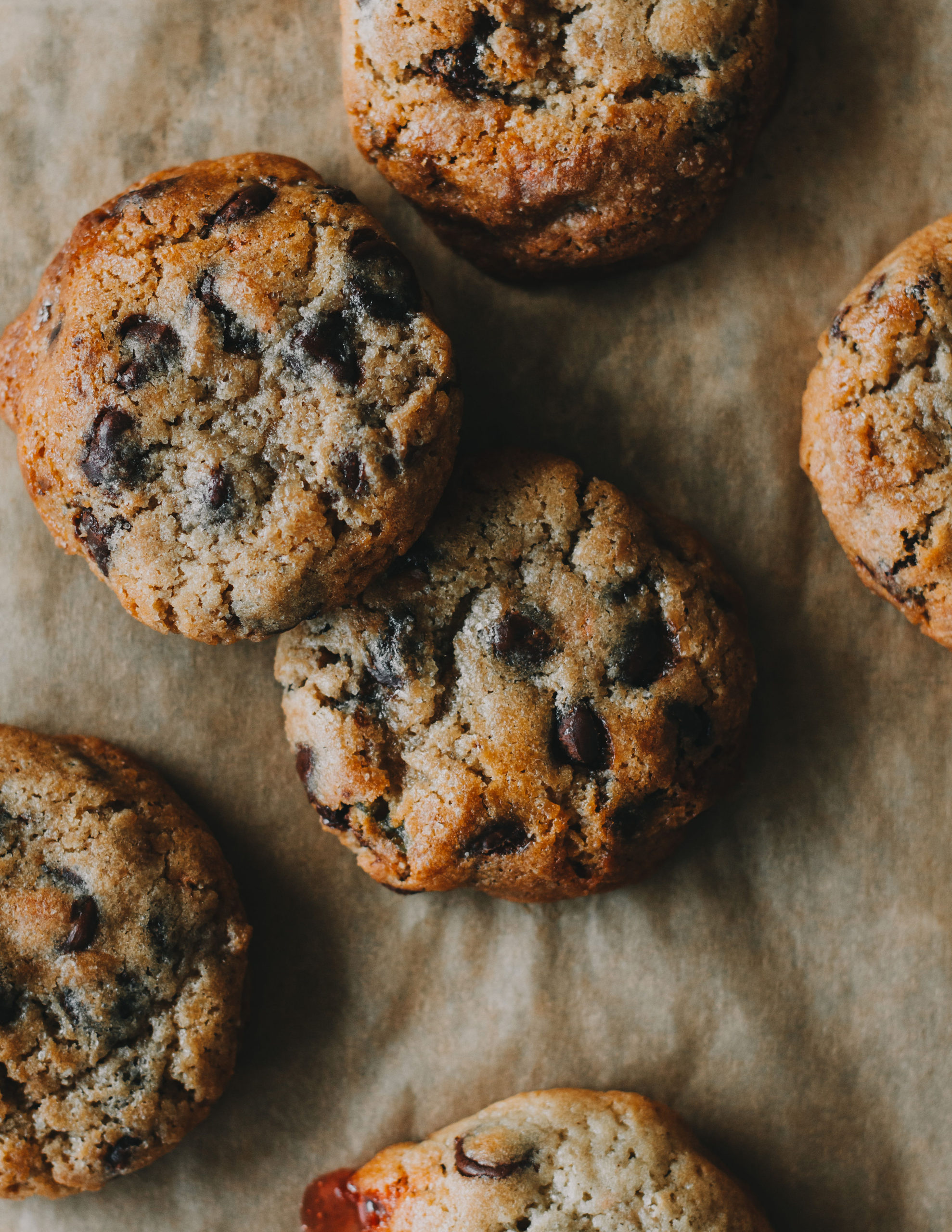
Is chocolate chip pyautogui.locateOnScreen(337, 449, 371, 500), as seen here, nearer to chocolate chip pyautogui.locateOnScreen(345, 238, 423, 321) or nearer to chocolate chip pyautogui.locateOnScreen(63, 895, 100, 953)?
chocolate chip pyautogui.locateOnScreen(345, 238, 423, 321)

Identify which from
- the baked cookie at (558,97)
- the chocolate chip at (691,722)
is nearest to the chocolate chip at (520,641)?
the chocolate chip at (691,722)

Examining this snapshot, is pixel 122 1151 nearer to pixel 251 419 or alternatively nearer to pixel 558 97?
pixel 251 419

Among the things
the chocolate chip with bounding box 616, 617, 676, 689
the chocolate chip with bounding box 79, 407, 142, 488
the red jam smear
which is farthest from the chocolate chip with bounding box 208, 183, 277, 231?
the red jam smear

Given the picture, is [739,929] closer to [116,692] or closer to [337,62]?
[116,692]

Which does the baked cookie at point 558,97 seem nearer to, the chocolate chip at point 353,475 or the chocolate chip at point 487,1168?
the chocolate chip at point 353,475

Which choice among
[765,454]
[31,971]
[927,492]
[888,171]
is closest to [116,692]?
[31,971]
